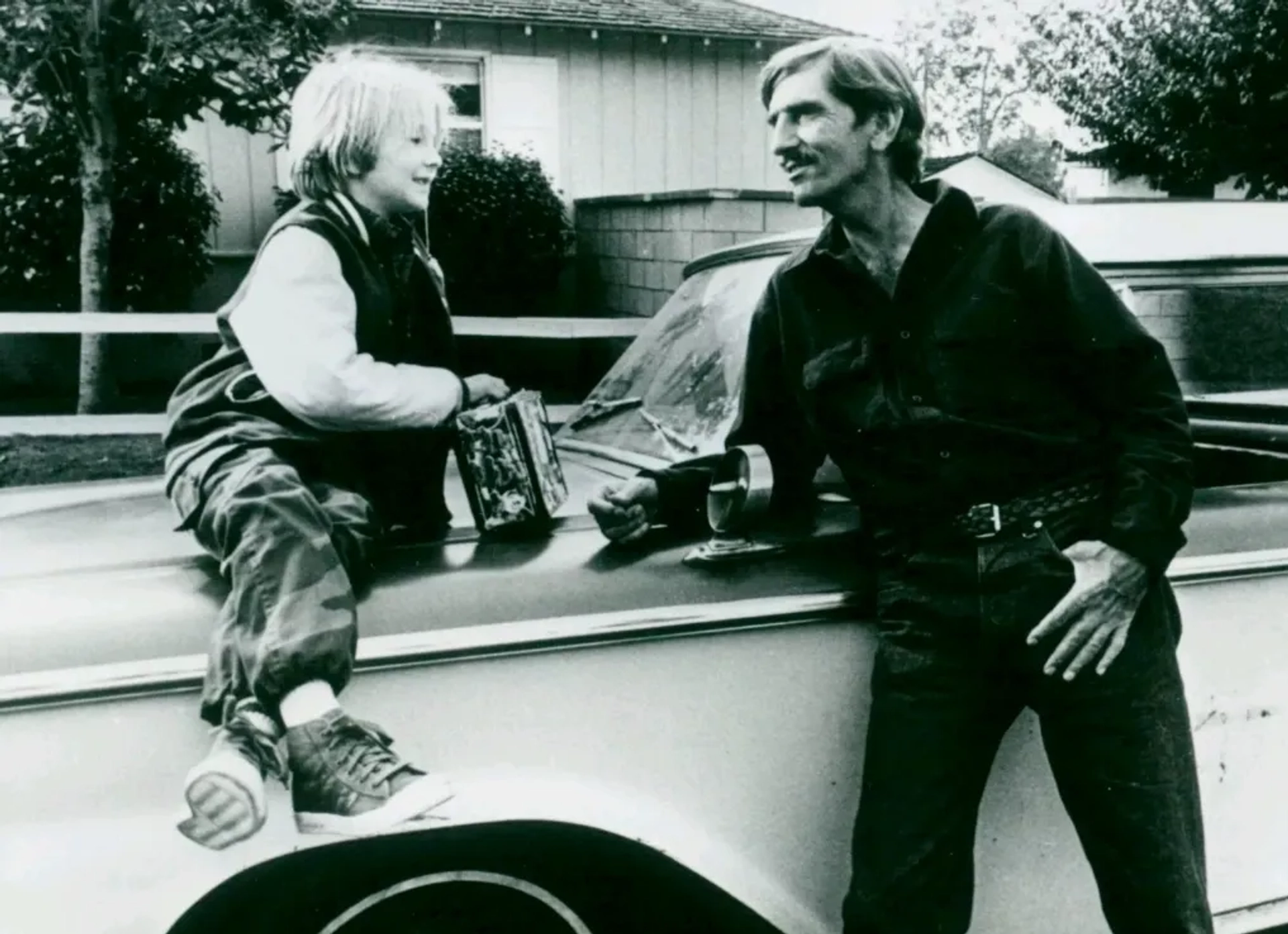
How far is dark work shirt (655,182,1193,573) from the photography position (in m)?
1.95

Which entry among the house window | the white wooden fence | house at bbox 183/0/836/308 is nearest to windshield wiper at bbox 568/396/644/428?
the white wooden fence

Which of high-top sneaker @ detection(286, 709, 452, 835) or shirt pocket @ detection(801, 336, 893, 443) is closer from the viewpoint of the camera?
high-top sneaker @ detection(286, 709, 452, 835)

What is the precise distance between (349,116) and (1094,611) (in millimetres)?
1367

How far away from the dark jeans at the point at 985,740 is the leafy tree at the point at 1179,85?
4302mm

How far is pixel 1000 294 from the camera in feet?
6.47

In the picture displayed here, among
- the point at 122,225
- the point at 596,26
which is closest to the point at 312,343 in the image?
the point at 122,225

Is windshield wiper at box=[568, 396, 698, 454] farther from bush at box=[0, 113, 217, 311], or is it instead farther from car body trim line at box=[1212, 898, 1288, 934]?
bush at box=[0, 113, 217, 311]

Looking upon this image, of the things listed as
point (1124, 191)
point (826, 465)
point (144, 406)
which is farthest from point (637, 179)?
point (826, 465)

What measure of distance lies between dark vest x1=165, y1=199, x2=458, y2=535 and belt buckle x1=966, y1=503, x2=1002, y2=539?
0.86m

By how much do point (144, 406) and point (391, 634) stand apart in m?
4.46

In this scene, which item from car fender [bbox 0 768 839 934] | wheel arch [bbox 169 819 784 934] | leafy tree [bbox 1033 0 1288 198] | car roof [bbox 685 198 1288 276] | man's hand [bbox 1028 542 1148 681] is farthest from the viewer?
leafy tree [bbox 1033 0 1288 198]

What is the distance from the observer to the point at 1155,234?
2934 mm

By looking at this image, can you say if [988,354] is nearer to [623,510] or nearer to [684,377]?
[623,510]

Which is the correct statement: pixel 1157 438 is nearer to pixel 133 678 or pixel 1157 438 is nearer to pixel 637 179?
pixel 133 678
